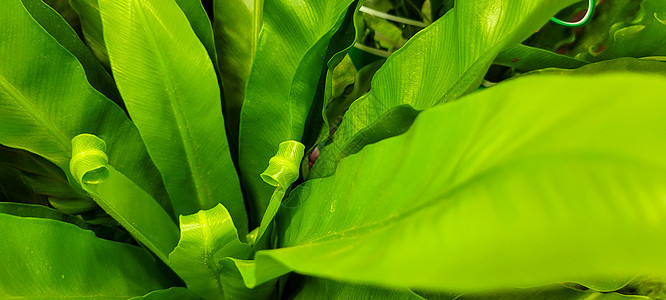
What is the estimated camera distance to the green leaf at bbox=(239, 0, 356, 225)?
0.38 m

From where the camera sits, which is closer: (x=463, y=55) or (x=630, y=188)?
(x=630, y=188)

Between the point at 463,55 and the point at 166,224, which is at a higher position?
the point at 463,55

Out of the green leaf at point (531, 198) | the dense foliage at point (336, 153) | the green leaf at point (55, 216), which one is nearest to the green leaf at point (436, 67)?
the dense foliage at point (336, 153)

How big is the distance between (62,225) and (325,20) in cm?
23

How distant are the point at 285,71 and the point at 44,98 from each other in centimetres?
18

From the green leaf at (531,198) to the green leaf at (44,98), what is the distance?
270mm

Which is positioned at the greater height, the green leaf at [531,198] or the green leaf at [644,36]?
the green leaf at [644,36]

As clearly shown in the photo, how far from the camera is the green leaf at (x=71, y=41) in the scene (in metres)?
0.41

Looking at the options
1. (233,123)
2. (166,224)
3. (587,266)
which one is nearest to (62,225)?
(166,224)

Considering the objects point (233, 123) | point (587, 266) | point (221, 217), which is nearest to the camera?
point (587, 266)

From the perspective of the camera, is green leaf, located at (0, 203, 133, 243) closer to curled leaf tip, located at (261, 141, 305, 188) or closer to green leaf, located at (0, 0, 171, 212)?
green leaf, located at (0, 0, 171, 212)

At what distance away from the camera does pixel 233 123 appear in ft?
1.70

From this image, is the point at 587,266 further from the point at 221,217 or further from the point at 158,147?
the point at 158,147

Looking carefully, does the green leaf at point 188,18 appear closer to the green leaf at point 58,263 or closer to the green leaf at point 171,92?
the green leaf at point 171,92
